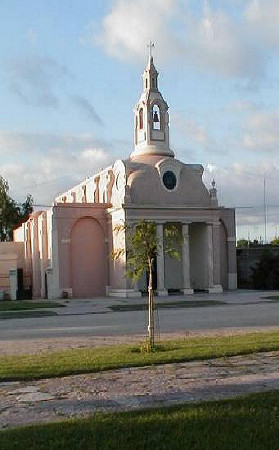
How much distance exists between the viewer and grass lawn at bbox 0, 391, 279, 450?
6.16 meters

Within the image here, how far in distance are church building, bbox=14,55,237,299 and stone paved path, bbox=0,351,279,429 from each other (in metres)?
31.0

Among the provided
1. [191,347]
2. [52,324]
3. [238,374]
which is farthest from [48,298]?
[238,374]

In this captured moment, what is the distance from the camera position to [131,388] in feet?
30.8

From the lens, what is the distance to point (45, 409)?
8.04 m

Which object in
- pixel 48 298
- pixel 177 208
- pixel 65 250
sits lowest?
pixel 48 298

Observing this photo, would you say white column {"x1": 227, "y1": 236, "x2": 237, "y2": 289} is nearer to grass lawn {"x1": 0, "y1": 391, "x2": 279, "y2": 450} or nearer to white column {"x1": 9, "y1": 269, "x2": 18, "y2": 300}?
white column {"x1": 9, "y1": 269, "x2": 18, "y2": 300}

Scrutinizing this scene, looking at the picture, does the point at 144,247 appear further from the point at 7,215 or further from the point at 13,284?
the point at 7,215

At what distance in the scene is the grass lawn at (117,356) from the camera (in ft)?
37.1

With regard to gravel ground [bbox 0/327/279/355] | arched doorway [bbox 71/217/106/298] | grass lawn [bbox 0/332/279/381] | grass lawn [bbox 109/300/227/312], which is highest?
arched doorway [bbox 71/217/106/298]

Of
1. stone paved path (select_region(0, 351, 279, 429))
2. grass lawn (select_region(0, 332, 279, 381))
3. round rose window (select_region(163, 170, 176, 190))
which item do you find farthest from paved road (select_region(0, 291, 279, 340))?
round rose window (select_region(163, 170, 176, 190))

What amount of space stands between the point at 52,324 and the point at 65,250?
20.4 meters

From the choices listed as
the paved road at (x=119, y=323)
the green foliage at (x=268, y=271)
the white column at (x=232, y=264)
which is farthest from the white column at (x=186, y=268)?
the paved road at (x=119, y=323)

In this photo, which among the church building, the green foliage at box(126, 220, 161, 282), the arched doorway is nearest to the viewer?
the green foliage at box(126, 220, 161, 282)

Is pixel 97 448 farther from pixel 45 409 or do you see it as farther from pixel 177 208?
pixel 177 208
